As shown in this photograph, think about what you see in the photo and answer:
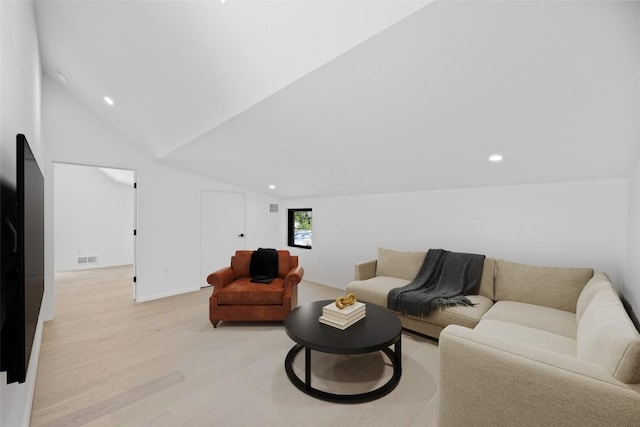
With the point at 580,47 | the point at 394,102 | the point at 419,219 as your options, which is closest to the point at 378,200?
the point at 419,219

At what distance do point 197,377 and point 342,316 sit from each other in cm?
129

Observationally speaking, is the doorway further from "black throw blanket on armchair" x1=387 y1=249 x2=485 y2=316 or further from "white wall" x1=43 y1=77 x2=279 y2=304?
"black throw blanket on armchair" x1=387 y1=249 x2=485 y2=316

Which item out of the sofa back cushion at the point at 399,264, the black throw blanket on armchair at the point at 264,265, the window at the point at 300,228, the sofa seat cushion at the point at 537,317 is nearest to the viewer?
the sofa seat cushion at the point at 537,317

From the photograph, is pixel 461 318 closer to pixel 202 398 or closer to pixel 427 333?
pixel 427 333

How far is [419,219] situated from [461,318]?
1.64 m

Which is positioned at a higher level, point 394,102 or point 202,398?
point 394,102

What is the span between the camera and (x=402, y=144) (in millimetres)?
2615

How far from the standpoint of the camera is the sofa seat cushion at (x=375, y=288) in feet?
10.3

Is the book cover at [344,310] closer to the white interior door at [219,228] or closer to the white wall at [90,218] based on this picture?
the white interior door at [219,228]

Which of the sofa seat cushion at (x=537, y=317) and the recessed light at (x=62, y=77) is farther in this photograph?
the recessed light at (x=62, y=77)

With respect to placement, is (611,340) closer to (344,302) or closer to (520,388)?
(520,388)

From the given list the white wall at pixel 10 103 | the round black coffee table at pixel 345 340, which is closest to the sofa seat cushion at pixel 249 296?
the round black coffee table at pixel 345 340

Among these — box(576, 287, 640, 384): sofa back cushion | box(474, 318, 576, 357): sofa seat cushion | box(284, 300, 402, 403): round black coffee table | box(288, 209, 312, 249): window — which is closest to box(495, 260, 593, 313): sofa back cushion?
box(474, 318, 576, 357): sofa seat cushion

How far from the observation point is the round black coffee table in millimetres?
1938
